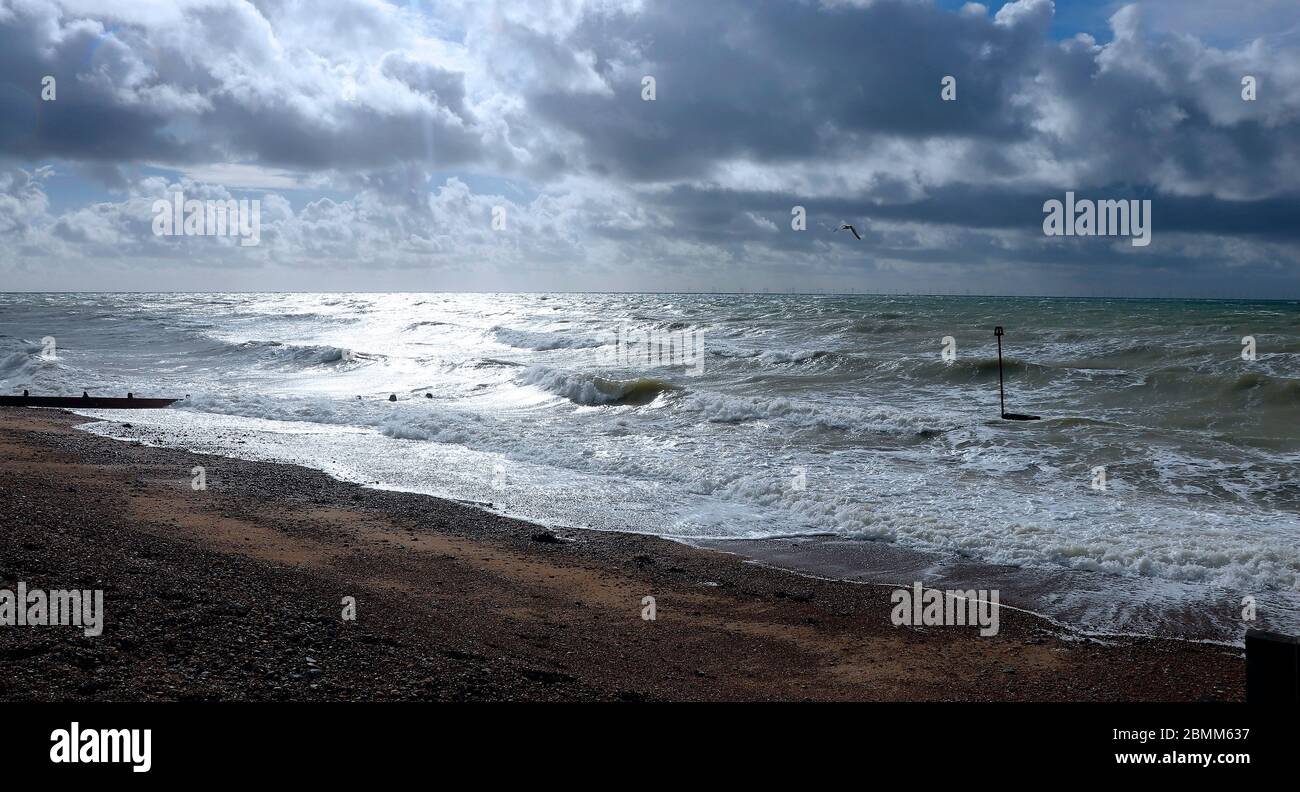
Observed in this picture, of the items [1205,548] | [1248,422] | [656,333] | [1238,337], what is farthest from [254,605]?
[656,333]

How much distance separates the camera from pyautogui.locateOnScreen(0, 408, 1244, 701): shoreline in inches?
202

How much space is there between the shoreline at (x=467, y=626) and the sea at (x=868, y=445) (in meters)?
1.01

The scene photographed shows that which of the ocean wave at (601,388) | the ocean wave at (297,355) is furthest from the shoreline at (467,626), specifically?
the ocean wave at (297,355)

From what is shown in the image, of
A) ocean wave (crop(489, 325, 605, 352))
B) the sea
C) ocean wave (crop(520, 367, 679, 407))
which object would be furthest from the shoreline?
ocean wave (crop(489, 325, 605, 352))

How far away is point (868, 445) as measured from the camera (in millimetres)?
16250

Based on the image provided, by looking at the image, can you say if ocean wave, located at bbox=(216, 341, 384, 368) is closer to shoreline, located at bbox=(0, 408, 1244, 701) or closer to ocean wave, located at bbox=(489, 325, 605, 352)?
ocean wave, located at bbox=(489, 325, 605, 352)

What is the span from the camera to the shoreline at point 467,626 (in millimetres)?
5141

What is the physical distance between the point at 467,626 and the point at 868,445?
11.0 m

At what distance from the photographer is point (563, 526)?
10812 mm

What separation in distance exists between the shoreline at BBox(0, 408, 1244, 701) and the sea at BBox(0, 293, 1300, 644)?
1006 millimetres

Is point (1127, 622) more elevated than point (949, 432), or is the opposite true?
point (949, 432)

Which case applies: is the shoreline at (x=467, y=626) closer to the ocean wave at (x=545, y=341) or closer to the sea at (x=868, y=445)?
the sea at (x=868, y=445)
